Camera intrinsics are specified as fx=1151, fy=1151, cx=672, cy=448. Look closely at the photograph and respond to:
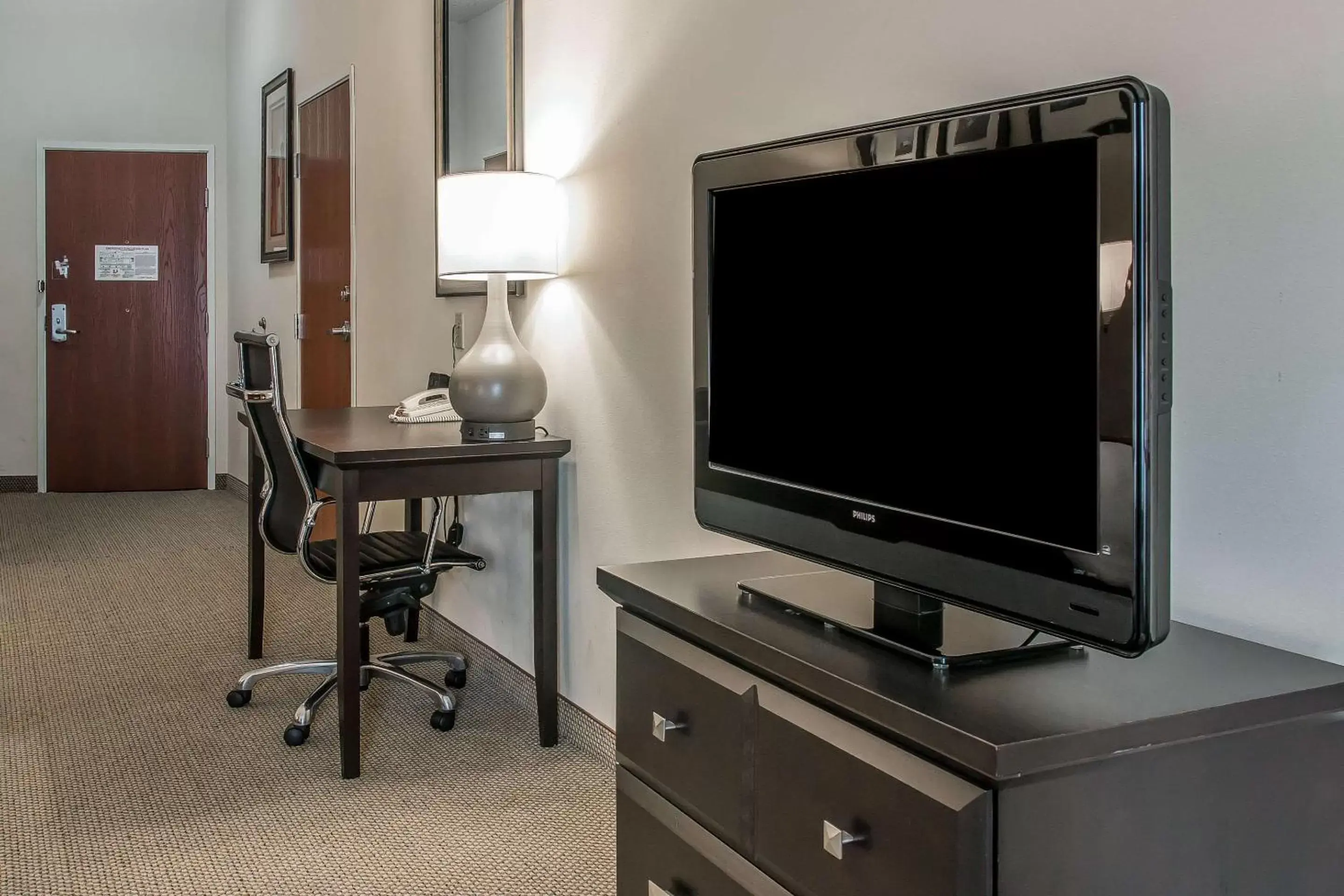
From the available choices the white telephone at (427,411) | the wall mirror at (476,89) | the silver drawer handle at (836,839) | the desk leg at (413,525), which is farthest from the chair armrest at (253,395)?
the silver drawer handle at (836,839)

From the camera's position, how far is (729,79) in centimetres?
214

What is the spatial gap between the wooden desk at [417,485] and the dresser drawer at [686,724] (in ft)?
3.67

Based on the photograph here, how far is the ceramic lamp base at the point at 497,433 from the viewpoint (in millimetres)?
2676

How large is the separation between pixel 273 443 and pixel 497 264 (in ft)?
2.68

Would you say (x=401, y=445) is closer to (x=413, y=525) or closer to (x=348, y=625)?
(x=348, y=625)

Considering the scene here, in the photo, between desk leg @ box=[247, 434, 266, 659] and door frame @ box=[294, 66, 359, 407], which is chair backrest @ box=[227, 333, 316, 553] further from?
door frame @ box=[294, 66, 359, 407]

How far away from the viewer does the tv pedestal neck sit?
1171mm

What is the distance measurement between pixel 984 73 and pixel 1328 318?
0.60 meters

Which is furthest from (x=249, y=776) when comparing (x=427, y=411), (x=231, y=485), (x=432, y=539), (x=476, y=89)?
(x=231, y=485)

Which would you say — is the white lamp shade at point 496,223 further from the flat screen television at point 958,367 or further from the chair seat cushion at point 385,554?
the flat screen television at point 958,367

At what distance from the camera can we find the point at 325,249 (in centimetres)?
466

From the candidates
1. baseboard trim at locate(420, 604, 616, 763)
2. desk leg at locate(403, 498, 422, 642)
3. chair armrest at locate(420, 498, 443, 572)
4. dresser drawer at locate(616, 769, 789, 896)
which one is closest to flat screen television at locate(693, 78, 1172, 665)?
dresser drawer at locate(616, 769, 789, 896)

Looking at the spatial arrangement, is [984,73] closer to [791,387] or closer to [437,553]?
[791,387]

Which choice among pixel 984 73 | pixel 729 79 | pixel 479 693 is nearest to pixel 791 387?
pixel 984 73
